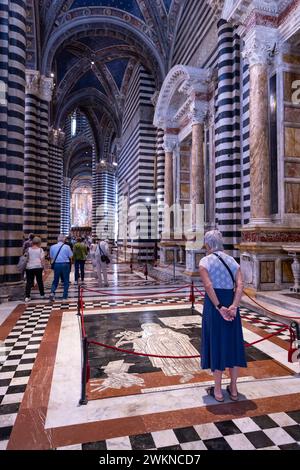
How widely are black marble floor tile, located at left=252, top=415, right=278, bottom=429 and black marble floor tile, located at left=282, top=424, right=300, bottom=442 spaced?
0.31 ft

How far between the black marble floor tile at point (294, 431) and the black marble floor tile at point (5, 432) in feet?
7.40

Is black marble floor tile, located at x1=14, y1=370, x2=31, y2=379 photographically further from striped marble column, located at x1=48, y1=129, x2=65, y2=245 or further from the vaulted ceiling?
striped marble column, located at x1=48, y1=129, x2=65, y2=245

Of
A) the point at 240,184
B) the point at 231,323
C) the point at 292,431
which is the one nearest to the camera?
the point at 292,431

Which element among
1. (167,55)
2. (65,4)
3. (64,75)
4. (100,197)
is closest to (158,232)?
(167,55)

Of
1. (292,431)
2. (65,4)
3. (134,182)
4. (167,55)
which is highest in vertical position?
(65,4)

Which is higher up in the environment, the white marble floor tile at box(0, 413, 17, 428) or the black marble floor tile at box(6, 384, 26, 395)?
the white marble floor tile at box(0, 413, 17, 428)

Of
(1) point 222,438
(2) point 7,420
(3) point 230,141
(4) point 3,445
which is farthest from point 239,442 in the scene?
(3) point 230,141

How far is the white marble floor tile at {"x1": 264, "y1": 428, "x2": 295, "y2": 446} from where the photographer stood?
2.54 metres

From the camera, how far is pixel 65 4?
15.8 metres

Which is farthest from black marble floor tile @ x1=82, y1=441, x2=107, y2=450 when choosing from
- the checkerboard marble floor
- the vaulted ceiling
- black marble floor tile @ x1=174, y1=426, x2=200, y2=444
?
the vaulted ceiling

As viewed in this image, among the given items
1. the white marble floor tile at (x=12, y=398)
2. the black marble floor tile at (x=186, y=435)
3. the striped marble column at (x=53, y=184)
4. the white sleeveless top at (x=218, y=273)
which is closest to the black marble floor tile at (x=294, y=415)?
the black marble floor tile at (x=186, y=435)

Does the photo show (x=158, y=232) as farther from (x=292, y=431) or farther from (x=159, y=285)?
(x=292, y=431)

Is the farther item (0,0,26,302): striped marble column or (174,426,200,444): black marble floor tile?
(0,0,26,302): striped marble column
